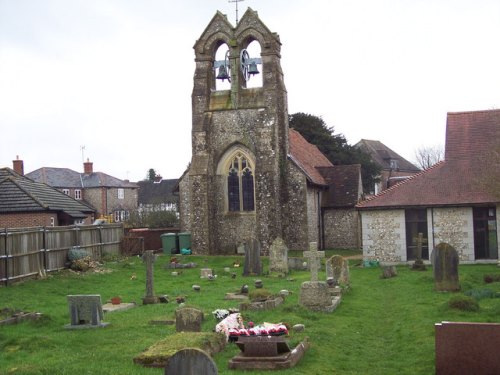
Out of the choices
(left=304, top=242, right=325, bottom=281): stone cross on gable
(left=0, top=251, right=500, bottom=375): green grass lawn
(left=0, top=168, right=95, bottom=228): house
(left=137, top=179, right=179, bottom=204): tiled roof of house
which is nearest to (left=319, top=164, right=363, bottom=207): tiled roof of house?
(left=0, top=168, right=95, bottom=228): house

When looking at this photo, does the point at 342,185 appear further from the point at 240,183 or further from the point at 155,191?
the point at 155,191

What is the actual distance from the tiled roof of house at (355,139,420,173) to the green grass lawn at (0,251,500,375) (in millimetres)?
58046

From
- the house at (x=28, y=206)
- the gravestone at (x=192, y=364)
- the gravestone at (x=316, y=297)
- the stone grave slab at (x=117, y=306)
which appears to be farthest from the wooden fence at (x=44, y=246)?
the gravestone at (x=192, y=364)

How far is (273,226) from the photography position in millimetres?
36312

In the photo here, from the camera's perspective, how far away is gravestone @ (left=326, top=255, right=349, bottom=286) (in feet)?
75.0

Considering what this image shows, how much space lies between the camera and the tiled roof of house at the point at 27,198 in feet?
103

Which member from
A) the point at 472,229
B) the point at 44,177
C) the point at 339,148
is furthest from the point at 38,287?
the point at 44,177

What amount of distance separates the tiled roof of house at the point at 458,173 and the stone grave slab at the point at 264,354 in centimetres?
1987

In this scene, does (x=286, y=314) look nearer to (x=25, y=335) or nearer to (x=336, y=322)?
(x=336, y=322)

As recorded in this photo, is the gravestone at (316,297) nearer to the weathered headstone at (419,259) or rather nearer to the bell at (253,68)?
the weathered headstone at (419,259)

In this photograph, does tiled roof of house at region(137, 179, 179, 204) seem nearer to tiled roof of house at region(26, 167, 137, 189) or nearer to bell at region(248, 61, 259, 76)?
tiled roof of house at region(26, 167, 137, 189)

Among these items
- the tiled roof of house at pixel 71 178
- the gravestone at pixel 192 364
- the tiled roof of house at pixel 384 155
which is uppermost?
the tiled roof of house at pixel 384 155

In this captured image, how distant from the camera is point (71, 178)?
2872 inches

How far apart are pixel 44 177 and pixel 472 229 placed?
51.4 meters
